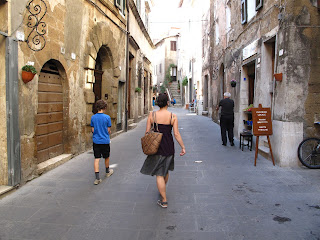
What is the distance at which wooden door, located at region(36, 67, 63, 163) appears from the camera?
6129 millimetres

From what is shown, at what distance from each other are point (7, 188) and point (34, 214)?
1.12 metres

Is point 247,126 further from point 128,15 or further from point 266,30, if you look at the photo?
point 128,15

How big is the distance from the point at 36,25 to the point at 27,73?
42.3 inches

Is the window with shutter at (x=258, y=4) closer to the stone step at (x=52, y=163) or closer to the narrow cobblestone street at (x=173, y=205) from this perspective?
the narrow cobblestone street at (x=173, y=205)

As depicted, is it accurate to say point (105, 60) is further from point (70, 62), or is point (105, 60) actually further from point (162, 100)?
point (162, 100)

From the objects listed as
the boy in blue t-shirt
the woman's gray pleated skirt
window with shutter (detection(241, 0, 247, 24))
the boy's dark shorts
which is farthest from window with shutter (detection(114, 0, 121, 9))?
the woman's gray pleated skirt

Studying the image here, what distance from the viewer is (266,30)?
25.5 feet

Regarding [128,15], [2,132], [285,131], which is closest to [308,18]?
[285,131]

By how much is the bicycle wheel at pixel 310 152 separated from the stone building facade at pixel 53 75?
446 centimetres

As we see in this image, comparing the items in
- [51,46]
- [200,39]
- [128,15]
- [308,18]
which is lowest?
[51,46]

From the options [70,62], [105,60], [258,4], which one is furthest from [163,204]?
[105,60]

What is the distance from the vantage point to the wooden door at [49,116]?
20.1 feet

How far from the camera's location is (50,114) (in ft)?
21.6

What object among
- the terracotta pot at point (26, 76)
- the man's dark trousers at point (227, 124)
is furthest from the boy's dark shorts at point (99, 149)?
the man's dark trousers at point (227, 124)
